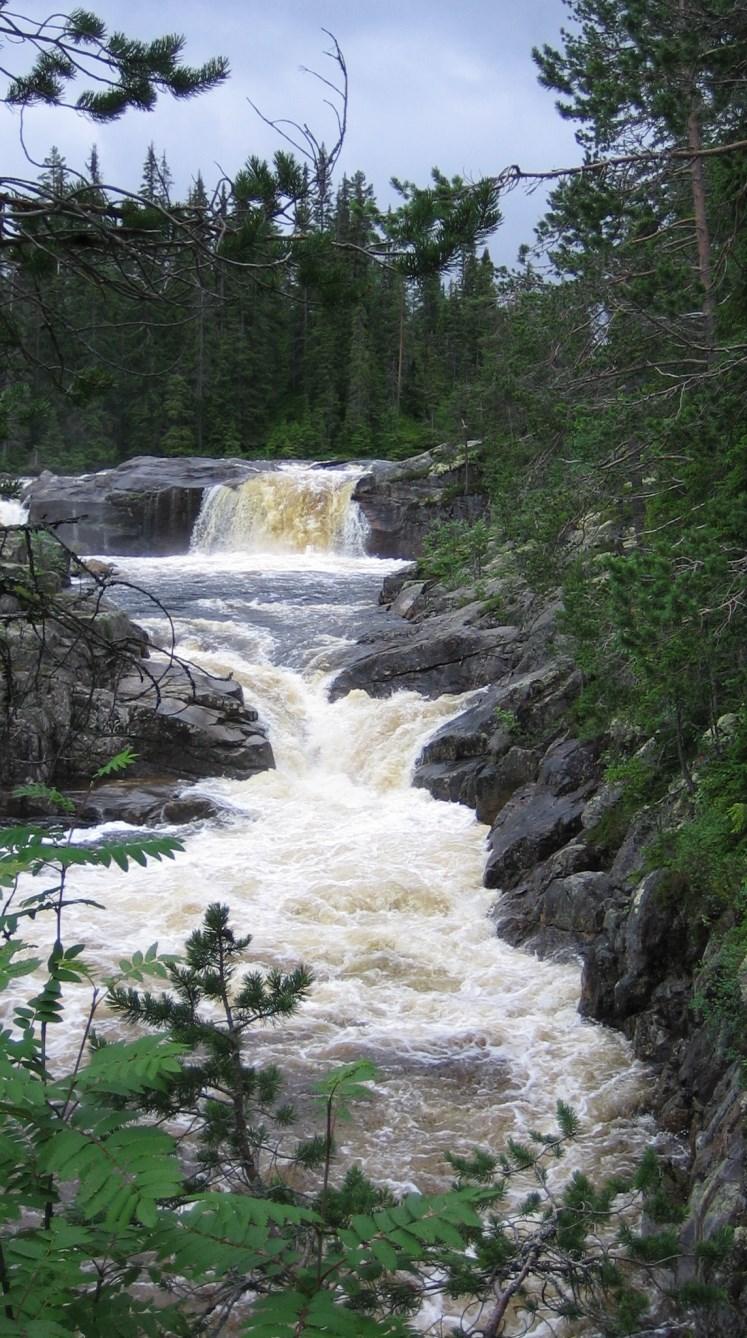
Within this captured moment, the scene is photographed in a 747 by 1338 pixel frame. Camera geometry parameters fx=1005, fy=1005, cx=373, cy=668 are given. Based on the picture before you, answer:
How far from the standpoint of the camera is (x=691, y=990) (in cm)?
709

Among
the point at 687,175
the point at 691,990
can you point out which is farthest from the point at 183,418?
the point at 691,990

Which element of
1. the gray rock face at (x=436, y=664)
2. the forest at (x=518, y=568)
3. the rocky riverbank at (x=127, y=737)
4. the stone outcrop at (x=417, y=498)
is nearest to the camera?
the forest at (x=518, y=568)

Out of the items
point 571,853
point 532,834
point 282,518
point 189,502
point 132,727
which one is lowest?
point 532,834

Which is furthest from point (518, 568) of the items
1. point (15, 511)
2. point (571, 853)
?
point (15, 511)

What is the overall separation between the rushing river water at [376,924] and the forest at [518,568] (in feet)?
2.26

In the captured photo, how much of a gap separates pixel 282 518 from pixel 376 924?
22258 mm

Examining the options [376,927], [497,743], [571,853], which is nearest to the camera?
[571,853]

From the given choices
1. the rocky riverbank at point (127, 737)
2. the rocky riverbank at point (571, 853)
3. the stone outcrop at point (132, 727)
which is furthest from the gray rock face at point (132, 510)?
the stone outcrop at point (132, 727)

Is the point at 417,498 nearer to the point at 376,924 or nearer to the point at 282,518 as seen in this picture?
the point at 282,518

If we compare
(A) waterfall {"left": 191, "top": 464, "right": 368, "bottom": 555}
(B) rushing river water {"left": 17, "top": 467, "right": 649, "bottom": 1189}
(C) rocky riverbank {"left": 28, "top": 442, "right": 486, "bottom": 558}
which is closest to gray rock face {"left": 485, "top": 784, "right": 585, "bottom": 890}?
(B) rushing river water {"left": 17, "top": 467, "right": 649, "bottom": 1189}

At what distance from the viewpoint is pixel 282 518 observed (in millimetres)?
31250

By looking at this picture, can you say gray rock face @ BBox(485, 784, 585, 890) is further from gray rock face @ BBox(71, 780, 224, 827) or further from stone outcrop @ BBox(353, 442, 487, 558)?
stone outcrop @ BBox(353, 442, 487, 558)

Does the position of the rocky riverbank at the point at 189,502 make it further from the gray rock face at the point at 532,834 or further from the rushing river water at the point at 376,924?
the gray rock face at the point at 532,834

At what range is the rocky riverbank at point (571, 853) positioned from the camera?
19.0ft
